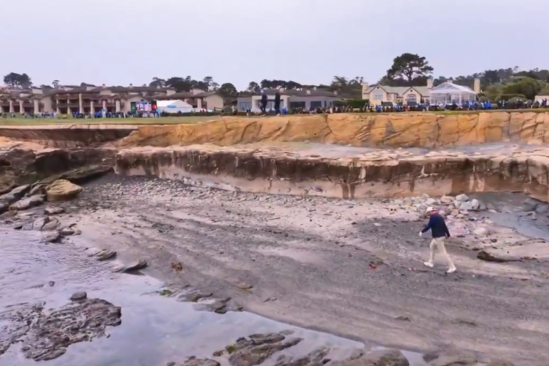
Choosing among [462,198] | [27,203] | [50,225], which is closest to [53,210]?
[27,203]

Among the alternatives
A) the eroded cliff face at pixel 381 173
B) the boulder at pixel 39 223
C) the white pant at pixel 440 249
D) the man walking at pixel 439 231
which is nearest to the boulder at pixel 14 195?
the boulder at pixel 39 223

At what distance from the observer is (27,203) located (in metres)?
26.5

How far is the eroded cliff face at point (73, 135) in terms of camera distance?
36.1m

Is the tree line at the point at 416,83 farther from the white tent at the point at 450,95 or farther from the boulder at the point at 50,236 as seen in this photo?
the boulder at the point at 50,236

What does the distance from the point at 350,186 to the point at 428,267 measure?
9.41m

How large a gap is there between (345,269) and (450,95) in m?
51.7

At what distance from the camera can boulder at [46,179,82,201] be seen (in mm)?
27891

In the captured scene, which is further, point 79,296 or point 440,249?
point 440,249

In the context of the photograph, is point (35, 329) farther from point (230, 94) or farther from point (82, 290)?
point (230, 94)

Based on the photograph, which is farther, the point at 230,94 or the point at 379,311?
the point at 230,94

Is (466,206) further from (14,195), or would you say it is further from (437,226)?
(14,195)

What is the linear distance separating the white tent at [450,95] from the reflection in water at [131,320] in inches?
1977

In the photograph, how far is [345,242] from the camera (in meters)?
17.6

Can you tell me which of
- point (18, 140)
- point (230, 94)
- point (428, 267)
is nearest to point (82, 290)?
point (428, 267)
